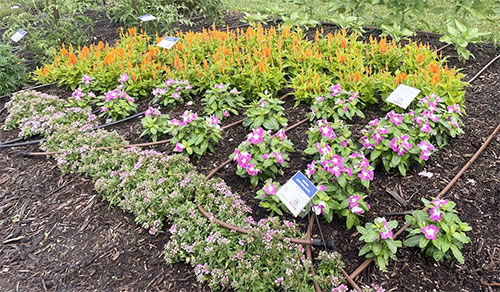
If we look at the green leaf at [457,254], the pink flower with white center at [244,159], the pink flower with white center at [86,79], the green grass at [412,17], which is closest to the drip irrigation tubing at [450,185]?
the green leaf at [457,254]

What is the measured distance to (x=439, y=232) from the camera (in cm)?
206

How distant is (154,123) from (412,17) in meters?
3.62

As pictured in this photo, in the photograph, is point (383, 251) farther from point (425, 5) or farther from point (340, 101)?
point (425, 5)

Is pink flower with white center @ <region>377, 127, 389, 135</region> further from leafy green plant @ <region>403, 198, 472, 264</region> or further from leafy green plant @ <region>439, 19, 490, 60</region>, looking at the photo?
leafy green plant @ <region>439, 19, 490, 60</region>

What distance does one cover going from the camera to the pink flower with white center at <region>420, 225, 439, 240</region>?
1999mm

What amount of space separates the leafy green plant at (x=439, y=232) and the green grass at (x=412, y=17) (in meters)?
3.48

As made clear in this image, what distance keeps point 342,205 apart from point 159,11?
453cm

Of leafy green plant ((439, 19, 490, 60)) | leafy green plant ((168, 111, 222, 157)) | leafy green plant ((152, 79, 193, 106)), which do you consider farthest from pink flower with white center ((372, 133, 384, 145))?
leafy green plant ((439, 19, 490, 60))

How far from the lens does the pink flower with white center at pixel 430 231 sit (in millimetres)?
1999

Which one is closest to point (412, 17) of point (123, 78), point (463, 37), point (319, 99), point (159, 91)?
point (463, 37)

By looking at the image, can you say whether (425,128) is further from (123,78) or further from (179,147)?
(123,78)

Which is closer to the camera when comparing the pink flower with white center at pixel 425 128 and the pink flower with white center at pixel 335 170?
the pink flower with white center at pixel 335 170

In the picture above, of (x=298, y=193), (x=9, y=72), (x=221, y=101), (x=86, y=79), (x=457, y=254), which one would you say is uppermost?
(x=298, y=193)

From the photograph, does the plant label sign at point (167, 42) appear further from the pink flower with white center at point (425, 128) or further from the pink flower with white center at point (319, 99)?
the pink flower with white center at point (425, 128)
